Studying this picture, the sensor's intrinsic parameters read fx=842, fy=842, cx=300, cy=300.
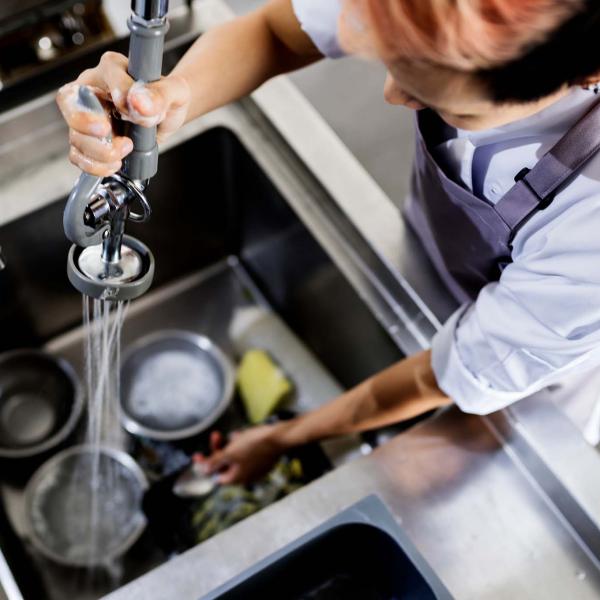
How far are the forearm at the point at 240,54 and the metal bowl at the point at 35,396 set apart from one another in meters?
0.54

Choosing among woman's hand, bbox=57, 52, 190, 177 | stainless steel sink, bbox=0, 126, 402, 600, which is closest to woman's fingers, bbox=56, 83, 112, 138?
woman's hand, bbox=57, 52, 190, 177

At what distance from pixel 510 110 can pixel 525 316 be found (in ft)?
0.82

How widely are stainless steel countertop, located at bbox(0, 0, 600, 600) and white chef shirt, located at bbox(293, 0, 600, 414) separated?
0.29 ft

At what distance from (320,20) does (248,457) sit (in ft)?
2.01

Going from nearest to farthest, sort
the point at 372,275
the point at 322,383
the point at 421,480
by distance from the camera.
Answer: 1. the point at 421,480
2. the point at 372,275
3. the point at 322,383

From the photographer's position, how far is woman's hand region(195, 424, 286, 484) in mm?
1220

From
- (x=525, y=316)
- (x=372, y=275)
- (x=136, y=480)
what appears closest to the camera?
(x=525, y=316)

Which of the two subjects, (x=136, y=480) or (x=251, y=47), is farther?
(x=136, y=480)

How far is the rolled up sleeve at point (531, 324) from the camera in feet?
2.54

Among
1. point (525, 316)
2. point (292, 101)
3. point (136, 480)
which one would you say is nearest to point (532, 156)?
point (525, 316)

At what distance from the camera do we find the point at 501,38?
1.90 feet

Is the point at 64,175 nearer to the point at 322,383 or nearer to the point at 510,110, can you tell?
the point at 322,383

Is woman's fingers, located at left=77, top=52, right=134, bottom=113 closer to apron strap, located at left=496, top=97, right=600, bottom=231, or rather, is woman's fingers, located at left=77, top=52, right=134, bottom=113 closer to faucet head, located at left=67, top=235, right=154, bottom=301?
faucet head, located at left=67, top=235, right=154, bottom=301

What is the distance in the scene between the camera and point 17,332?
4.51ft
